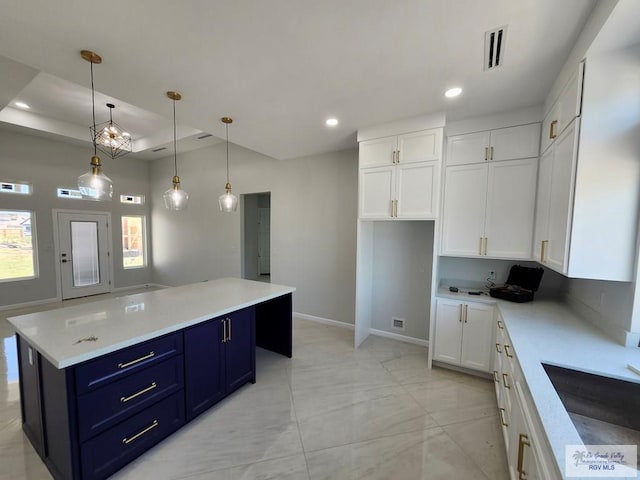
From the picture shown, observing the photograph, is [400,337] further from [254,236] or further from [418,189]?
[254,236]

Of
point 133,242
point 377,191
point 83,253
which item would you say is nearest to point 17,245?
point 83,253

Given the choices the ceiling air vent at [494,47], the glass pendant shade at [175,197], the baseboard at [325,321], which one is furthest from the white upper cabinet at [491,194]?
the glass pendant shade at [175,197]

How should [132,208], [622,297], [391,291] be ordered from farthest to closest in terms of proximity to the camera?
[132,208], [391,291], [622,297]

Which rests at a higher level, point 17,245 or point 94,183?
point 94,183

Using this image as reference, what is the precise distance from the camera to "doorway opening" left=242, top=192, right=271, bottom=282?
208 inches

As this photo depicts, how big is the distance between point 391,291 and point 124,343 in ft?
9.93

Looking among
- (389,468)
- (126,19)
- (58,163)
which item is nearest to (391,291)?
(389,468)

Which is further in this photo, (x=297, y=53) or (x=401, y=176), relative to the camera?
(x=401, y=176)

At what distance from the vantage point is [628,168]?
145 cm

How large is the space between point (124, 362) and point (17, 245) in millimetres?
5517

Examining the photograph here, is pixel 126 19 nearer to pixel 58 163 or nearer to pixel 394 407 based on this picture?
pixel 394 407

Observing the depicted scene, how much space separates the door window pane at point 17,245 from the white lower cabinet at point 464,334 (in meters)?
7.26

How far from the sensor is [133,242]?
6.41 m

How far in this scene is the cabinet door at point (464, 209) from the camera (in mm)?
2635
